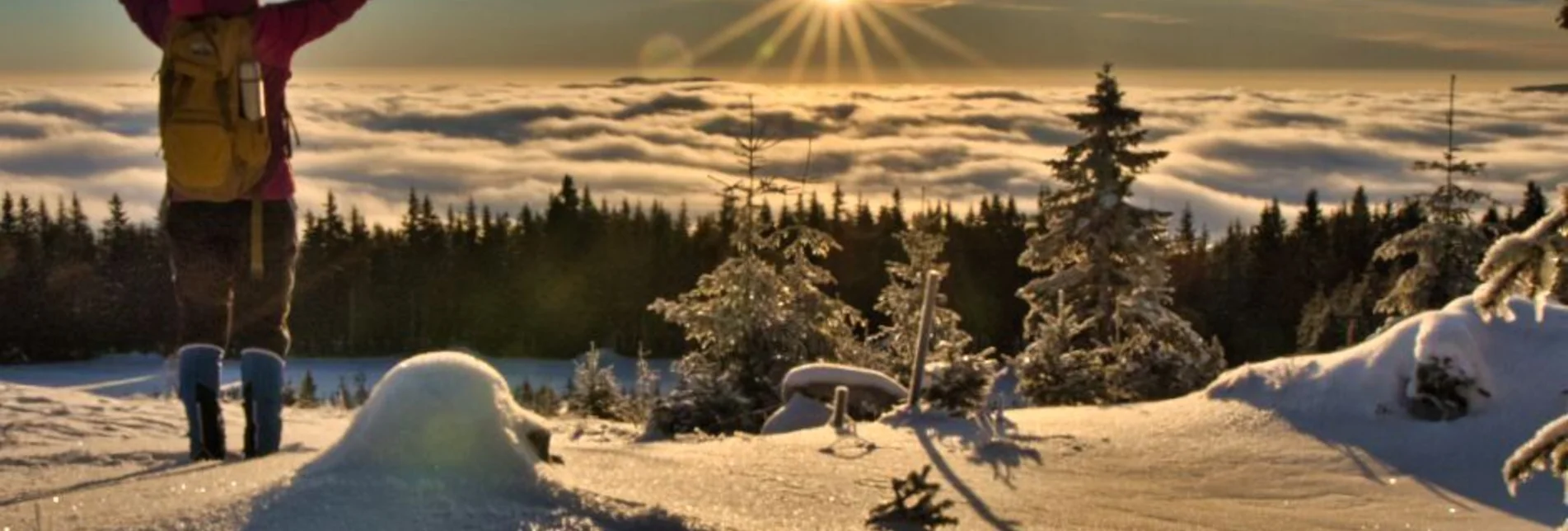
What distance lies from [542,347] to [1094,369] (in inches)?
3692

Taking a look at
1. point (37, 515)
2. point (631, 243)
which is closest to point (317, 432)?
point (37, 515)

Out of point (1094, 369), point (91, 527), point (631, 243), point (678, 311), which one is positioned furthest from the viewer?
point (631, 243)

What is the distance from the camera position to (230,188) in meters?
6.98

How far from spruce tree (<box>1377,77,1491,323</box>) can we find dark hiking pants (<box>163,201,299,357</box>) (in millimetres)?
32151

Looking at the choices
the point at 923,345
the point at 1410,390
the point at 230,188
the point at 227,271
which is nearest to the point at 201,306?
the point at 227,271

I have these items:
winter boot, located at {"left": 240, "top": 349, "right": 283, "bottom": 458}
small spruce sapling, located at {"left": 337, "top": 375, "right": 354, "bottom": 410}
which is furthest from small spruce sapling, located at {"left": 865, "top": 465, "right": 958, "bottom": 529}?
small spruce sapling, located at {"left": 337, "top": 375, "right": 354, "bottom": 410}

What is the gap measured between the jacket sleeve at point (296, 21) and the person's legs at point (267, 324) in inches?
28.4

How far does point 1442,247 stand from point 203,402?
34.1 metres

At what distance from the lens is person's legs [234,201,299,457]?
23.2ft

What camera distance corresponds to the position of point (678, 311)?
1216 inches

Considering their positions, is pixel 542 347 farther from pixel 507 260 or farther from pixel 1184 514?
pixel 1184 514

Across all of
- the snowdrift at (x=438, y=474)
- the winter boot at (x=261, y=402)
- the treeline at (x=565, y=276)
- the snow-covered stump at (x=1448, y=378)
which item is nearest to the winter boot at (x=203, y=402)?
the winter boot at (x=261, y=402)

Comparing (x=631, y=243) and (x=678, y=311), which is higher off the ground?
(x=678, y=311)

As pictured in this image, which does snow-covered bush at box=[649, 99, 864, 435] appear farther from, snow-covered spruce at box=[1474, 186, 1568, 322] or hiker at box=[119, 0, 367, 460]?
snow-covered spruce at box=[1474, 186, 1568, 322]
